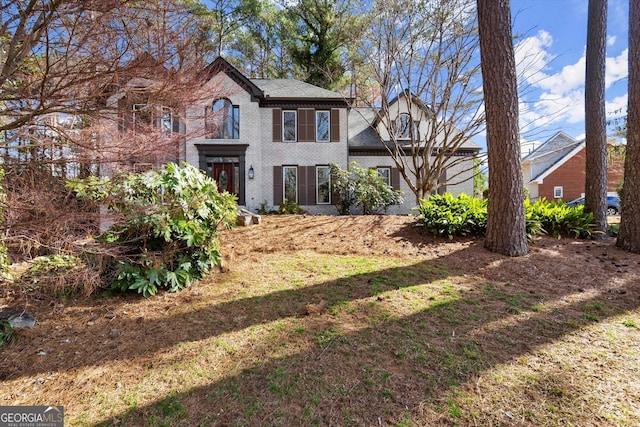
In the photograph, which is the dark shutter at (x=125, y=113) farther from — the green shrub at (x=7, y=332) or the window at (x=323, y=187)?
the window at (x=323, y=187)

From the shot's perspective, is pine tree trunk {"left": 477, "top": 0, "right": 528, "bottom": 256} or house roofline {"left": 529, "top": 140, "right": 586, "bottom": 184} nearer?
pine tree trunk {"left": 477, "top": 0, "right": 528, "bottom": 256}

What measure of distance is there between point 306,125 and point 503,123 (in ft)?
30.5

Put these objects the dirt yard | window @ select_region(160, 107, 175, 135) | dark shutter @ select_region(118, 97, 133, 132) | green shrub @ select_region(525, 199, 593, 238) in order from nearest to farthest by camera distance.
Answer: dark shutter @ select_region(118, 97, 133, 132) < window @ select_region(160, 107, 175, 135) < the dirt yard < green shrub @ select_region(525, 199, 593, 238)

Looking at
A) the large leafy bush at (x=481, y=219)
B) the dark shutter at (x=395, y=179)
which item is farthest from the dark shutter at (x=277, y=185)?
the large leafy bush at (x=481, y=219)

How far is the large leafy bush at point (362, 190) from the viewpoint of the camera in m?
11.4

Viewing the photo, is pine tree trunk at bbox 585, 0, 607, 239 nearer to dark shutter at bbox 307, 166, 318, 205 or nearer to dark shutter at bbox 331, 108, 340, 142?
dark shutter at bbox 331, 108, 340, 142

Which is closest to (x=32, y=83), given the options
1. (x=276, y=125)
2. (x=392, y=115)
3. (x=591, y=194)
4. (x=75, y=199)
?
(x=75, y=199)

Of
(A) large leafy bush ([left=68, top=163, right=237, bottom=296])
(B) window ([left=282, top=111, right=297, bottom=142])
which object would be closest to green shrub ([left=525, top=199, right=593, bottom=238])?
(A) large leafy bush ([left=68, top=163, right=237, bottom=296])

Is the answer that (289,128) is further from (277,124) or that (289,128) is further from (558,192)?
(558,192)

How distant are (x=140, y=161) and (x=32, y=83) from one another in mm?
978

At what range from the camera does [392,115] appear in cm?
1388

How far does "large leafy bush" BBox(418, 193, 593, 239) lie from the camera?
19.1 ft

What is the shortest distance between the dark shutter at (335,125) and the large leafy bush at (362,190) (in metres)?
1.46

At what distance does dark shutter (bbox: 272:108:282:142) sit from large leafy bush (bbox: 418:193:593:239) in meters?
8.37
